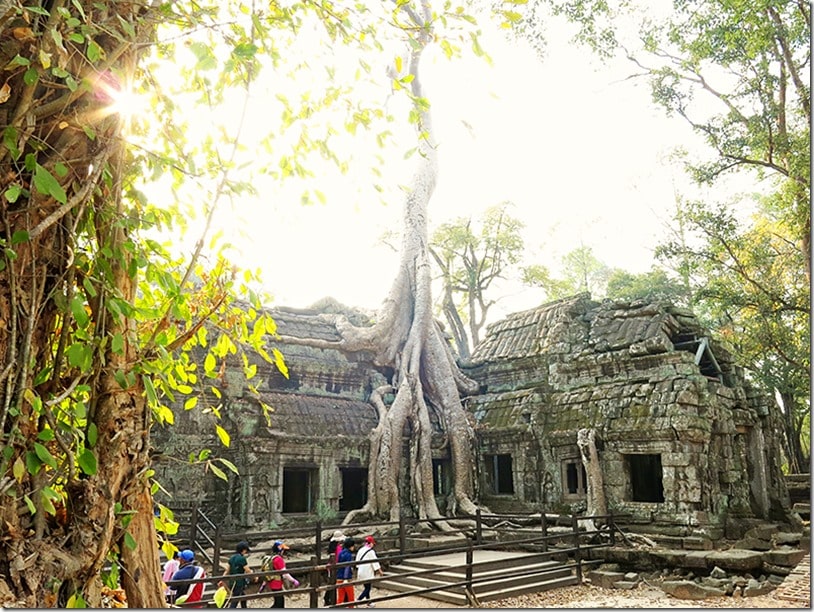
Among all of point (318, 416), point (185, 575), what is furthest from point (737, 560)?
point (318, 416)

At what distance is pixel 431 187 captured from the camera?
62.7 ft

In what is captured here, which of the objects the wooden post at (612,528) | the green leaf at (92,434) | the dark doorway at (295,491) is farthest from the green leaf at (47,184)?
the dark doorway at (295,491)

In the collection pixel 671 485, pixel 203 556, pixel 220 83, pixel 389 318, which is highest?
pixel 389 318

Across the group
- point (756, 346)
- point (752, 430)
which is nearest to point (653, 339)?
point (756, 346)

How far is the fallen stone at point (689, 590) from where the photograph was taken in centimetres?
891

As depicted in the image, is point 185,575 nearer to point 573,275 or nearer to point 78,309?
point 78,309

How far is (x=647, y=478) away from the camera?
594 inches

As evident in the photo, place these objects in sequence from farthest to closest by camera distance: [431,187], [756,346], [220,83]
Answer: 1. [431,187]
2. [756,346]
3. [220,83]

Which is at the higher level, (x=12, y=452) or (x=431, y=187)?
(x=431, y=187)

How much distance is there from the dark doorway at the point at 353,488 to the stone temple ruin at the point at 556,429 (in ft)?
0.11

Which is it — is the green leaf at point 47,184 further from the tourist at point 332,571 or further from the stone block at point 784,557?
the stone block at point 784,557

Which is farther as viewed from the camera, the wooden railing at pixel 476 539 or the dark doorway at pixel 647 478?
the dark doorway at pixel 647 478

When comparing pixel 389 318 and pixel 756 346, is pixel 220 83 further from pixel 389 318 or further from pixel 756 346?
pixel 389 318

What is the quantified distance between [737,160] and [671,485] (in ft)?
19.3
